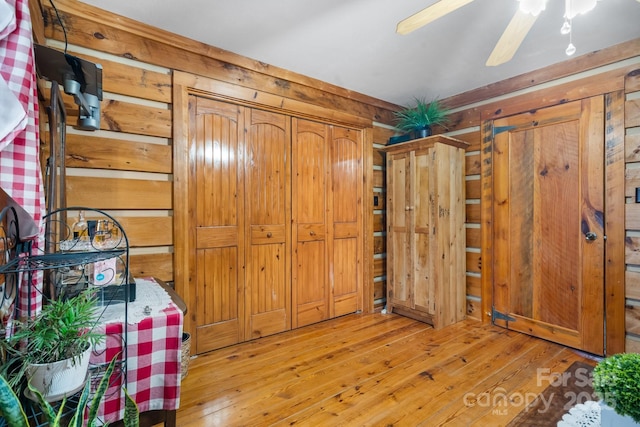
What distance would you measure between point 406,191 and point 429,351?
5.04 feet

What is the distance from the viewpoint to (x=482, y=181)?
125 inches

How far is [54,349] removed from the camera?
0.90 m

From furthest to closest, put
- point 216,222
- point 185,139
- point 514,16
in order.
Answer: point 216,222, point 185,139, point 514,16

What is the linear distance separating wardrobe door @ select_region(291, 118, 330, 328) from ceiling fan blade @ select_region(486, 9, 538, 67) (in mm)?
1617

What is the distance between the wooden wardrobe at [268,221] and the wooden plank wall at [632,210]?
2134 mm

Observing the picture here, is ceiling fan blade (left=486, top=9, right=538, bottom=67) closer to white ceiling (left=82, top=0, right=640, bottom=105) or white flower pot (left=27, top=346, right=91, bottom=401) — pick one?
white ceiling (left=82, top=0, right=640, bottom=105)

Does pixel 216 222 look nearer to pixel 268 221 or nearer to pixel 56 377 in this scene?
pixel 268 221

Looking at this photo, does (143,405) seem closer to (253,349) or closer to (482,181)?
(253,349)

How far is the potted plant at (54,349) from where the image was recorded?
0.87 metres

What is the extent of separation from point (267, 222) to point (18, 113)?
6.72ft

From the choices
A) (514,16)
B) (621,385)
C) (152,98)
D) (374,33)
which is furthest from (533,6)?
(152,98)

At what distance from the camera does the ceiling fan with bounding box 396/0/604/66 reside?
1386mm

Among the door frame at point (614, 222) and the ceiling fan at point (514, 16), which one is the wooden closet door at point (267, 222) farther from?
the door frame at point (614, 222)

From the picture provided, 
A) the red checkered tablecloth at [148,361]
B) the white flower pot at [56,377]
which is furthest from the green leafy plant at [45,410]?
the red checkered tablecloth at [148,361]
